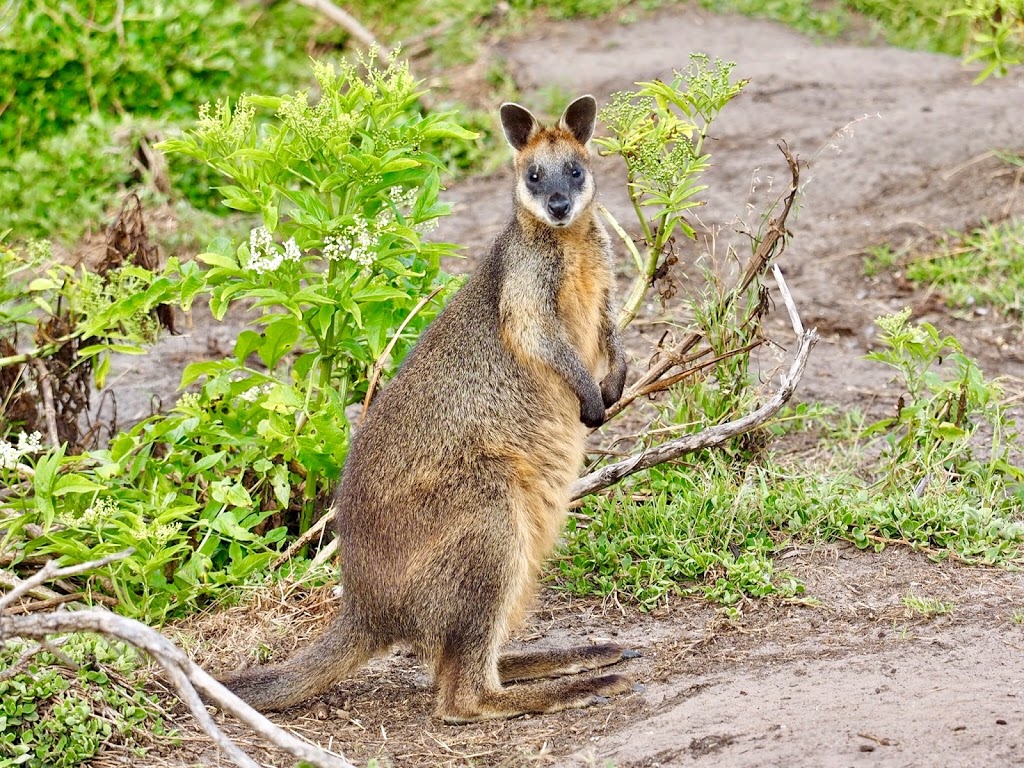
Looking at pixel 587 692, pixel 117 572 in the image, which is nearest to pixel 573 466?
pixel 587 692

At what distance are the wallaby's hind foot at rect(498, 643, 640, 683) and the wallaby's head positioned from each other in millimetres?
1530

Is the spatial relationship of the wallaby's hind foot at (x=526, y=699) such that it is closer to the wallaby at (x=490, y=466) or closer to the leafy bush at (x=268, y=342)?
the wallaby at (x=490, y=466)

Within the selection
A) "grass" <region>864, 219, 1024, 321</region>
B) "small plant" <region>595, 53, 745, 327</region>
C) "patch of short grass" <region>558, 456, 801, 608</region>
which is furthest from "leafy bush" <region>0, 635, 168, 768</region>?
"grass" <region>864, 219, 1024, 321</region>

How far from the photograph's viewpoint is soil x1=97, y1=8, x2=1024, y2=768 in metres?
3.83

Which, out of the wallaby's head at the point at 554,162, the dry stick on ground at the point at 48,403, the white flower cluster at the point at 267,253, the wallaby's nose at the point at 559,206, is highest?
the wallaby's head at the point at 554,162

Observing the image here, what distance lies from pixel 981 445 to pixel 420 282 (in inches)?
104

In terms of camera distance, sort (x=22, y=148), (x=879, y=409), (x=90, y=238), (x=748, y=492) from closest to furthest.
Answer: (x=748, y=492)
(x=879, y=409)
(x=90, y=238)
(x=22, y=148)

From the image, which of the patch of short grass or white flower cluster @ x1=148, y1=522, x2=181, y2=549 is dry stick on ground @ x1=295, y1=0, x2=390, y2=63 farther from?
white flower cluster @ x1=148, y1=522, x2=181, y2=549

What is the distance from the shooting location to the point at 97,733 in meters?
4.11

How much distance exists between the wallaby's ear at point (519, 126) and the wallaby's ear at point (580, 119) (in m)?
0.11

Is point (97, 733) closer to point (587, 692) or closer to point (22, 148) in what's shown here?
point (587, 692)

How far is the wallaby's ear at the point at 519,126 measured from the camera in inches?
197

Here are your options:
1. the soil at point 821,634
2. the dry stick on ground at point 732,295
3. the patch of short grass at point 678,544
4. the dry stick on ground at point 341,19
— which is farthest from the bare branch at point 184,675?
the dry stick on ground at point 341,19

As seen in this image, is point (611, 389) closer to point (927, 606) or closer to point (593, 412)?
point (593, 412)
